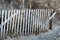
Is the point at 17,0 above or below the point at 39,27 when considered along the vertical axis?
above

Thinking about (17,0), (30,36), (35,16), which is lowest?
(30,36)

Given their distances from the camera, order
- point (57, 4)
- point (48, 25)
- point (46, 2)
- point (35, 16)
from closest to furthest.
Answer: point (35, 16), point (48, 25), point (46, 2), point (57, 4)

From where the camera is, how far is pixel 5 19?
25.2 feet

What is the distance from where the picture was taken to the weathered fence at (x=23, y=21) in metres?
7.79

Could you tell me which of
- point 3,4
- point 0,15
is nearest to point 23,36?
point 0,15

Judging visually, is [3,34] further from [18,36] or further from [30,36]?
[30,36]

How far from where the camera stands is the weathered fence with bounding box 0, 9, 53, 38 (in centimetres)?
779

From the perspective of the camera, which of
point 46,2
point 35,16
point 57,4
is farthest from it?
point 57,4

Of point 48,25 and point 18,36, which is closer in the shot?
point 18,36

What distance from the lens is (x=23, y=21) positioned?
27.5ft

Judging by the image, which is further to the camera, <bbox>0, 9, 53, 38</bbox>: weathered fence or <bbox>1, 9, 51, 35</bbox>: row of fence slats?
<bbox>1, 9, 51, 35</bbox>: row of fence slats

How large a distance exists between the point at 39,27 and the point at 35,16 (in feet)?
2.26

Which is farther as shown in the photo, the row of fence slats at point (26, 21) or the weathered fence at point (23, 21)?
the row of fence slats at point (26, 21)

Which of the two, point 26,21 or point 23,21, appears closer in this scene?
point 23,21
